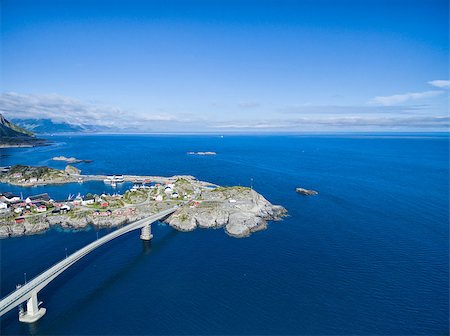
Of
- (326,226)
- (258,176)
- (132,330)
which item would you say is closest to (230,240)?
(326,226)

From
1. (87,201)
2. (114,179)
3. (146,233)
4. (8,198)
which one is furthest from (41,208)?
(114,179)

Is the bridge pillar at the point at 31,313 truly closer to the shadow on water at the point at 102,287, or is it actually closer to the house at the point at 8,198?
the shadow on water at the point at 102,287

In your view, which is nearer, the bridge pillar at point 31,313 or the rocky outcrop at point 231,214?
the bridge pillar at point 31,313

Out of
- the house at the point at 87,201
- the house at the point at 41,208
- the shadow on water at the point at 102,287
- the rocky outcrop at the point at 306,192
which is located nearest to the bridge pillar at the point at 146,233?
the shadow on water at the point at 102,287

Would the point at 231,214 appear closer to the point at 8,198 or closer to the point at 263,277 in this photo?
the point at 263,277

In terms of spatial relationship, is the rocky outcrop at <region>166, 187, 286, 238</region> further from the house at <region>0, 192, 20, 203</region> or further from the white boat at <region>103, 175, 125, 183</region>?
the white boat at <region>103, 175, 125, 183</region>

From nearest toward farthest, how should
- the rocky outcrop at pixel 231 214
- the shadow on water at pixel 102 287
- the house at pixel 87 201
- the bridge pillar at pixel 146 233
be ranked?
Result: the shadow on water at pixel 102 287, the bridge pillar at pixel 146 233, the rocky outcrop at pixel 231 214, the house at pixel 87 201

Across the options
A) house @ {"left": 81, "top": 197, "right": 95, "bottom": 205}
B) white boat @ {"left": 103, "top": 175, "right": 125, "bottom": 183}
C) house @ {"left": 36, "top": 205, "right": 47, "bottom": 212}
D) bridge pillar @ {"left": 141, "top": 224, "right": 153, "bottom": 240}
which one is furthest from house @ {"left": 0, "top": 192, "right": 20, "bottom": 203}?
bridge pillar @ {"left": 141, "top": 224, "right": 153, "bottom": 240}
